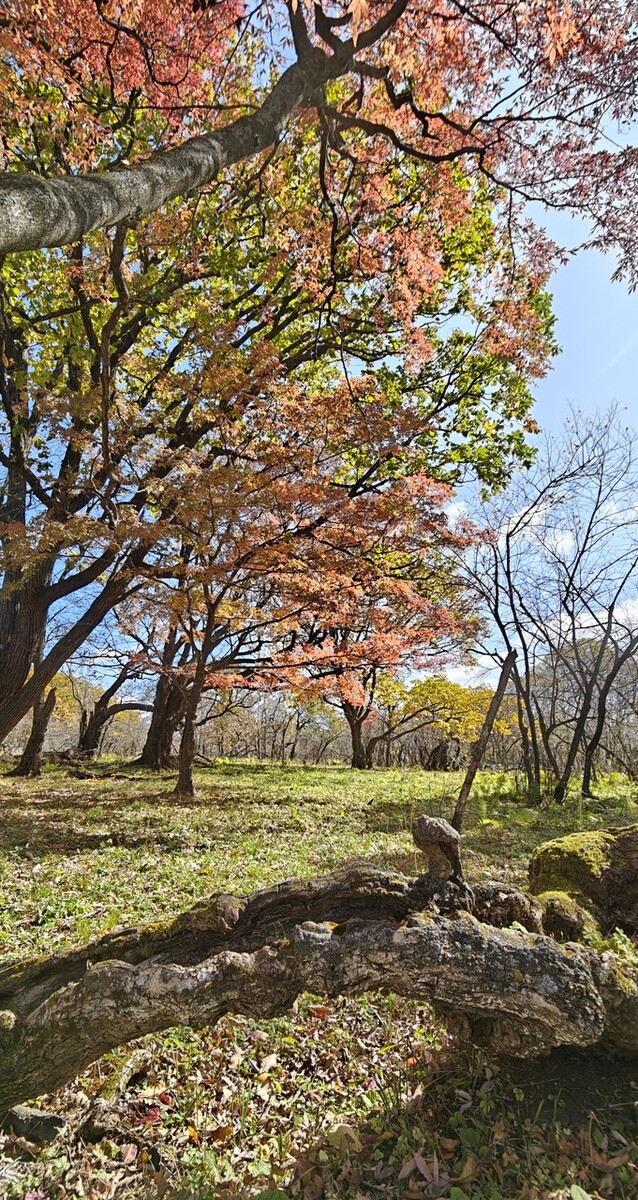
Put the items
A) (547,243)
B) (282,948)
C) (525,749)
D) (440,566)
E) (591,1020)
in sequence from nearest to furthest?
(591,1020)
(282,948)
(547,243)
(525,749)
(440,566)

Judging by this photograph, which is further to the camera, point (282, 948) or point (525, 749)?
point (525, 749)

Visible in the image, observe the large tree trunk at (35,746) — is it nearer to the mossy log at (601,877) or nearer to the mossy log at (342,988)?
the mossy log at (342,988)

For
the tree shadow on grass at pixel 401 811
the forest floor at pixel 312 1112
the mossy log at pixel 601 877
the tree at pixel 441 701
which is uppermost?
the tree at pixel 441 701

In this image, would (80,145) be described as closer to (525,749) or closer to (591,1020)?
(591,1020)

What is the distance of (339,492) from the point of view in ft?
29.4

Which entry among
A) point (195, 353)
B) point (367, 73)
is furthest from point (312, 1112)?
point (195, 353)

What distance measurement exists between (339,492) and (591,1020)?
7.62 metres

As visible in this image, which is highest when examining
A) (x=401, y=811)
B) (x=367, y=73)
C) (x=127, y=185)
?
(x=367, y=73)

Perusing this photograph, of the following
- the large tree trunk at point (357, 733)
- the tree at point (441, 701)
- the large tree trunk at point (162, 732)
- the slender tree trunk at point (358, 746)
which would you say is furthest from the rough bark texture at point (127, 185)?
the slender tree trunk at point (358, 746)

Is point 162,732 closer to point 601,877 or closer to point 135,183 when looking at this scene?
point 601,877

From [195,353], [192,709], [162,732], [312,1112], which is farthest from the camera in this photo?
[162,732]

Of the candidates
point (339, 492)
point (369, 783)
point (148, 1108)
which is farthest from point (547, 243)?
point (369, 783)

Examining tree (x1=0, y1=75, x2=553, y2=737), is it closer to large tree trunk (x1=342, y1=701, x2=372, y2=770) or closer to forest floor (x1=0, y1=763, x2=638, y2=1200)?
forest floor (x1=0, y1=763, x2=638, y2=1200)

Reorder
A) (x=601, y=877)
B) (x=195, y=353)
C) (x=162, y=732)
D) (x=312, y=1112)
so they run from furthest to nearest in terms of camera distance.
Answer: (x=162, y=732), (x=195, y=353), (x=601, y=877), (x=312, y=1112)
